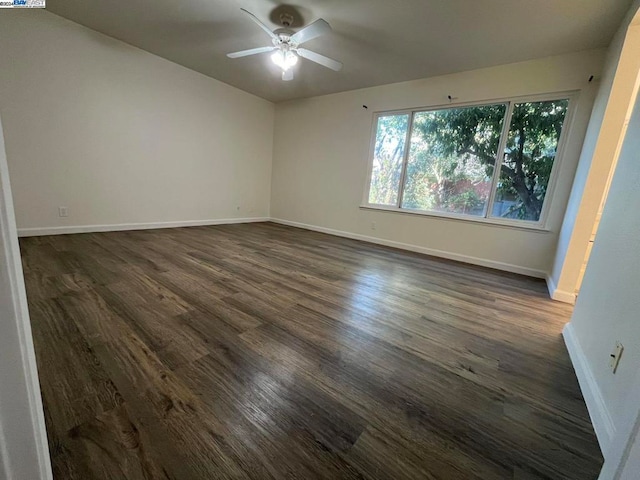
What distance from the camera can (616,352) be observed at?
3.63 feet

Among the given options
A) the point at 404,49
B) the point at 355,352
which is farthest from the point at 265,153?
the point at 355,352

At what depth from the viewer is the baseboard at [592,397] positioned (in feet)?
3.34

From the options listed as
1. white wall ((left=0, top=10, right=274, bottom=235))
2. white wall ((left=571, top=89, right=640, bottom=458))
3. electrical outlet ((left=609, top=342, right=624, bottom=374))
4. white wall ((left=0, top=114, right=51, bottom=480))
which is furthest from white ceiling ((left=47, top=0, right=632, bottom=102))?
white wall ((left=0, top=114, right=51, bottom=480))

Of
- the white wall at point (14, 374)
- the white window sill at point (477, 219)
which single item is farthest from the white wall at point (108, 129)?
the white wall at point (14, 374)

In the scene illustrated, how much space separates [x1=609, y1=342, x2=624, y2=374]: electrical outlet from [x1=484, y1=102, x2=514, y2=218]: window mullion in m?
2.72

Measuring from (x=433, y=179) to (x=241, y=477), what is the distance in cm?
408

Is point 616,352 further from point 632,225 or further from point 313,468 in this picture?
point 313,468

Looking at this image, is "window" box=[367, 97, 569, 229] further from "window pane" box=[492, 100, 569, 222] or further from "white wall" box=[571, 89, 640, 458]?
"white wall" box=[571, 89, 640, 458]

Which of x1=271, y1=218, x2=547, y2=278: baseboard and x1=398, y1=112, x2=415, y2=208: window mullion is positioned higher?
x1=398, y1=112, x2=415, y2=208: window mullion

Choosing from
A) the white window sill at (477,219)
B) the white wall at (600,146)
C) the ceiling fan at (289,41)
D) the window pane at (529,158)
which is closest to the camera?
the white wall at (600,146)

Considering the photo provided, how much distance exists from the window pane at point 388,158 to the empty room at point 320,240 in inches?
1.6

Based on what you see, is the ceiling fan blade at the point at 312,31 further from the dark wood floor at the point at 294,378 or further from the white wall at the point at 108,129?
the white wall at the point at 108,129

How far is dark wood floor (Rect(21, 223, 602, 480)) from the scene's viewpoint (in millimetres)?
892

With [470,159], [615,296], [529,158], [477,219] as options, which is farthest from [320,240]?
[615,296]
